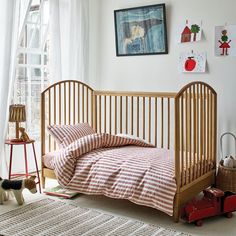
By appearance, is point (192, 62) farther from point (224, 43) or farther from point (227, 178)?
point (227, 178)

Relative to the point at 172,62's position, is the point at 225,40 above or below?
above

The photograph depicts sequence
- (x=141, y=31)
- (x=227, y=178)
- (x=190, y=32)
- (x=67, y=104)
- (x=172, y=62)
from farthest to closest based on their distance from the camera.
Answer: (x=67, y=104) < (x=141, y=31) < (x=172, y=62) < (x=190, y=32) < (x=227, y=178)

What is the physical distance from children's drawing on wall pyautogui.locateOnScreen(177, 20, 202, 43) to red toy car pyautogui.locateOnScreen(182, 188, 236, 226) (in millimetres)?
1501

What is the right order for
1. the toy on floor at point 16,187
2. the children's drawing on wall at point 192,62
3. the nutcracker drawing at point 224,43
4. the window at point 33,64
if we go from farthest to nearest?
the window at point 33,64
the children's drawing on wall at point 192,62
the nutcracker drawing at point 224,43
the toy on floor at point 16,187

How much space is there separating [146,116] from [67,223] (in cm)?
162

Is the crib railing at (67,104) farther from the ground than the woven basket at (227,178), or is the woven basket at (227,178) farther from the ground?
the crib railing at (67,104)

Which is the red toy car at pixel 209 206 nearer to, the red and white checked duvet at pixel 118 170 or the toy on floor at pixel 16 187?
the red and white checked duvet at pixel 118 170

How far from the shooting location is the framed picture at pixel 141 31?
150 inches

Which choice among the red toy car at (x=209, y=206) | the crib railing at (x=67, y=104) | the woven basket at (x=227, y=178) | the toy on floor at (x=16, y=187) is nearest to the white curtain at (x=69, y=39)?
the crib railing at (x=67, y=104)

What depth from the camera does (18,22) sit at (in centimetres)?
331

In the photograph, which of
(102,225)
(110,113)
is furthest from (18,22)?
(102,225)

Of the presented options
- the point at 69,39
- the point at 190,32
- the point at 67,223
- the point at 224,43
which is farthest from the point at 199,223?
the point at 69,39

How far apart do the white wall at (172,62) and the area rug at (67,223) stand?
4.55ft

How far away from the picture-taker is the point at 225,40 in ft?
11.4
